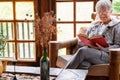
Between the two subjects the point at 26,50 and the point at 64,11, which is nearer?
the point at 64,11

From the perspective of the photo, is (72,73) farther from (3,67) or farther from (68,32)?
(68,32)

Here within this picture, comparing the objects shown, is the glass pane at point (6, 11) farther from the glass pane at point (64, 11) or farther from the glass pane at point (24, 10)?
the glass pane at point (64, 11)

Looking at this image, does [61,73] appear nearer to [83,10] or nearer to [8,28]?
[83,10]

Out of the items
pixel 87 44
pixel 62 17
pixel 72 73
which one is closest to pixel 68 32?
pixel 62 17

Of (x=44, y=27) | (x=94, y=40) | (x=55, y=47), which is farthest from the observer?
(x=55, y=47)

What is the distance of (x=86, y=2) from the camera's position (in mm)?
4031

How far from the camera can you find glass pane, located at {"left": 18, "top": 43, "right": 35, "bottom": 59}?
4238 mm

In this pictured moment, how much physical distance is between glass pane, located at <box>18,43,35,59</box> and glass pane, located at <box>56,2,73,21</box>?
0.63 meters

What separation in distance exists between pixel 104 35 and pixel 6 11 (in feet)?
5.58

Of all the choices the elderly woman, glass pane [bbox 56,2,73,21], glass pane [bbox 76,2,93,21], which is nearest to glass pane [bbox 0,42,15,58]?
glass pane [bbox 56,2,73,21]

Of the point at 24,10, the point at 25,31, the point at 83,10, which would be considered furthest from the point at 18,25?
the point at 83,10

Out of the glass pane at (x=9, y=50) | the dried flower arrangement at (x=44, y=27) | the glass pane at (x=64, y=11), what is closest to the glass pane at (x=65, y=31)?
the glass pane at (x=64, y=11)

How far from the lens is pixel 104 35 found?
3262 millimetres

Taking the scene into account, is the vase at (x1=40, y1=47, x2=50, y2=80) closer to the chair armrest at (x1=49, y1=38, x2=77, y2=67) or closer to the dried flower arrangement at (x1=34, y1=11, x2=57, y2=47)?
the dried flower arrangement at (x1=34, y1=11, x2=57, y2=47)
